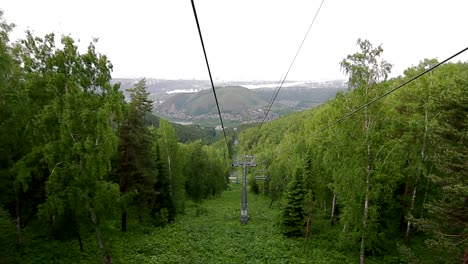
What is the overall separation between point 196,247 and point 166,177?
24.7 ft

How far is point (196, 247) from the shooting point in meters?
19.3

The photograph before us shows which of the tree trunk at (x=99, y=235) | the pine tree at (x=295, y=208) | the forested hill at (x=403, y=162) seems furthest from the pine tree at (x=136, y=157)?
the forested hill at (x=403, y=162)

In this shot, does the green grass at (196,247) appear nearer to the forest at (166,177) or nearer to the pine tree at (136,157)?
the forest at (166,177)

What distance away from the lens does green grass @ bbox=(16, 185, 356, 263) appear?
15.6 metres

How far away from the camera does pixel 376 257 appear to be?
17594 mm

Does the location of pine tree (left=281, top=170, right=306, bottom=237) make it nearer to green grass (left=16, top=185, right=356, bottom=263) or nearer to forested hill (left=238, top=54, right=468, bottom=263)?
green grass (left=16, top=185, right=356, bottom=263)

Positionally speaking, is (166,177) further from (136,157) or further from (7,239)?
(7,239)

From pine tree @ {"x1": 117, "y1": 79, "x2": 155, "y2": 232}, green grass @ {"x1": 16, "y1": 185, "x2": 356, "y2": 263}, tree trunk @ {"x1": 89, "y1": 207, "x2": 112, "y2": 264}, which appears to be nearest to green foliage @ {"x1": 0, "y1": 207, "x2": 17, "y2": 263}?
green grass @ {"x1": 16, "y1": 185, "x2": 356, "y2": 263}

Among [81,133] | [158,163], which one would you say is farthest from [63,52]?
[158,163]

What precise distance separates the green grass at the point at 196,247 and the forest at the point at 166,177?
0.11 meters

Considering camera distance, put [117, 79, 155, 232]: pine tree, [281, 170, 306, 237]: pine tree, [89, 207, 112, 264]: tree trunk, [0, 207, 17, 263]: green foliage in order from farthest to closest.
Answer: [281, 170, 306, 237]: pine tree < [117, 79, 155, 232]: pine tree < [0, 207, 17, 263]: green foliage < [89, 207, 112, 264]: tree trunk

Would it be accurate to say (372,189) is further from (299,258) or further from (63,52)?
(63,52)

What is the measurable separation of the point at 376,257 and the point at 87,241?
679 inches

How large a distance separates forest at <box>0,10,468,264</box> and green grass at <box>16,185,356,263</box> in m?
0.11
